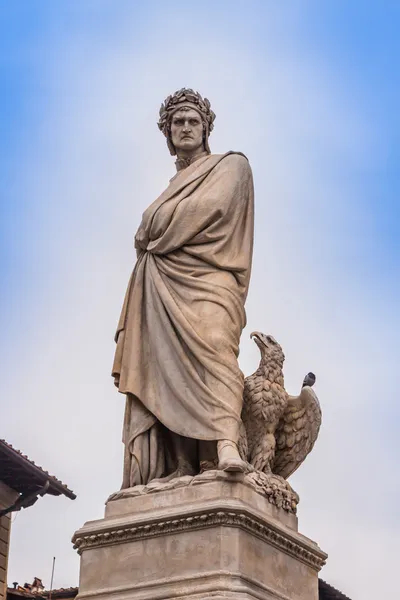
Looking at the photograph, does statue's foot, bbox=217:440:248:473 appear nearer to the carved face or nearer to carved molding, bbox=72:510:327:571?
carved molding, bbox=72:510:327:571

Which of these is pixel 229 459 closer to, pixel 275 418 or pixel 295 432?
pixel 275 418

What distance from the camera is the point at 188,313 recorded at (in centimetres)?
1575

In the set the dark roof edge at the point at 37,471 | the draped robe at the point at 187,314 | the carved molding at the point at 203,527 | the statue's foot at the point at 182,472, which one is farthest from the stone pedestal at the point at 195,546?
the dark roof edge at the point at 37,471

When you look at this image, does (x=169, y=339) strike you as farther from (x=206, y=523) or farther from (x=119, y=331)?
(x=206, y=523)

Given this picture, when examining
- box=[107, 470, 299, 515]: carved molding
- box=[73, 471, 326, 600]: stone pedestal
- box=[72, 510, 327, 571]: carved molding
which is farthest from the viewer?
box=[107, 470, 299, 515]: carved molding

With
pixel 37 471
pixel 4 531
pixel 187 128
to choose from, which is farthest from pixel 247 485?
pixel 4 531

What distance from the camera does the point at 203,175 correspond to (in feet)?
54.3

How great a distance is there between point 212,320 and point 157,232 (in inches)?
53.2

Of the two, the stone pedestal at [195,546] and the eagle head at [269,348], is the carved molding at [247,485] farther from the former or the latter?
the eagle head at [269,348]

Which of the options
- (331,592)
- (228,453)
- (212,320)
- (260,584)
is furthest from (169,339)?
(331,592)

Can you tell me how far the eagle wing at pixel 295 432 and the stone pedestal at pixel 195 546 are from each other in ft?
2.42

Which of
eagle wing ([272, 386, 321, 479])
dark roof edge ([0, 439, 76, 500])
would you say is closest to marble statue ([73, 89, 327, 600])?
eagle wing ([272, 386, 321, 479])

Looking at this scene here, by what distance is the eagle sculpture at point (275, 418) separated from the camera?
15711 mm

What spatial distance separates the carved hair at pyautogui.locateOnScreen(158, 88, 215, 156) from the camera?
16.9m
